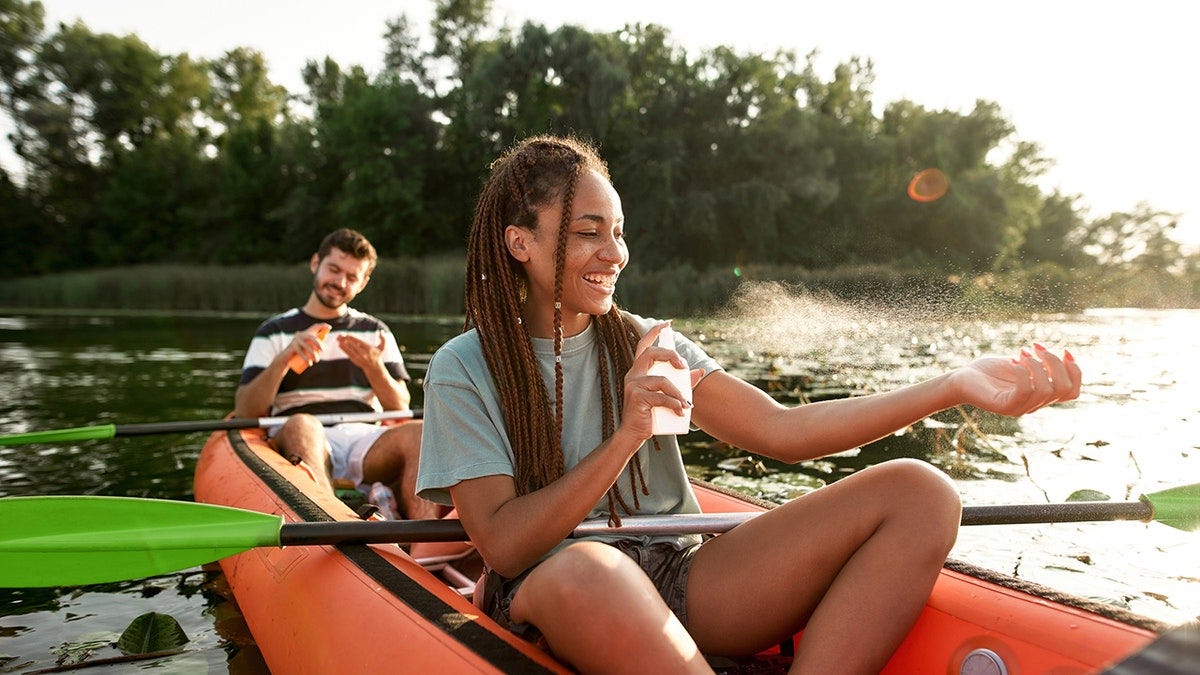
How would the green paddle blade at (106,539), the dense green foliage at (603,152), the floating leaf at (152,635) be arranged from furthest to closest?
the dense green foliage at (603,152) < the floating leaf at (152,635) < the green paddle blade at (106,539)

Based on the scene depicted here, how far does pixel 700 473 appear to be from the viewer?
518 centimetres

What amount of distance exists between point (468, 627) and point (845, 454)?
13.5 ft

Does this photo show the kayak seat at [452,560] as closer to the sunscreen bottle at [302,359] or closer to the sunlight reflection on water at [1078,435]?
the sunscreen bottle at [302,359]

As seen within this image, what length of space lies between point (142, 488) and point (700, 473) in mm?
3090

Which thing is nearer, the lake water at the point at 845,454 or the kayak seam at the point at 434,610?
the kayak seam at the point at 434,610

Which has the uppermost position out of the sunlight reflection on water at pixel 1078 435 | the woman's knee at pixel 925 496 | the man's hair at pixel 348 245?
the man's hair at pixel 348 245

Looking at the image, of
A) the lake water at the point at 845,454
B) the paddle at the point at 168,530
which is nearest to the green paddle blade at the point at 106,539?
the paddle at the point at 168,530

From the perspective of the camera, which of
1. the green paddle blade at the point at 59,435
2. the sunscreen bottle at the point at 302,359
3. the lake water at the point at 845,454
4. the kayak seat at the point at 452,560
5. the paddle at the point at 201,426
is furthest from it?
the green paddle blade at the point at 59,435

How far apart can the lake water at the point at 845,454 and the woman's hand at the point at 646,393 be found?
116cm

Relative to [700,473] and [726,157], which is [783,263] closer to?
[726,157]

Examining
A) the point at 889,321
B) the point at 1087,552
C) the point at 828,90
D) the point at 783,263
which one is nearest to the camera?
the point at 1087,552

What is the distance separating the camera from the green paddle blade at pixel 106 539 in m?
2.27

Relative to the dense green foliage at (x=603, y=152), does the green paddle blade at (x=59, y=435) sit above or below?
below

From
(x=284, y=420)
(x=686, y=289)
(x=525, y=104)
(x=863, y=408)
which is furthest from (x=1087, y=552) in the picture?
(x=525, y=104)
